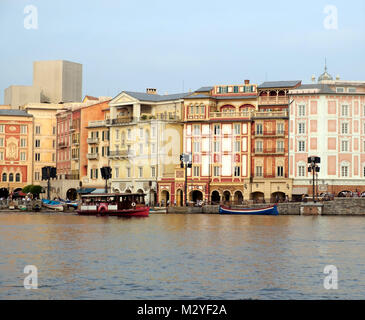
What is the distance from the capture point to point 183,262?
47.1 m

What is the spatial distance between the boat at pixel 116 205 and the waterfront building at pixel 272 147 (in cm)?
1959

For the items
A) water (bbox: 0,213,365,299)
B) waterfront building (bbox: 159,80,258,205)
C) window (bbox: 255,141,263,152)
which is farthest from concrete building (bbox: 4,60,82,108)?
water (bbox: 0,213,365,299)

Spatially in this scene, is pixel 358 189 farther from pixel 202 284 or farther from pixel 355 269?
pixel 202 284

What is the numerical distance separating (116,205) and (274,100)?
2959 cm

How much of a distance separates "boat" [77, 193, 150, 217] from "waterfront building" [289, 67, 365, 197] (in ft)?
77.9

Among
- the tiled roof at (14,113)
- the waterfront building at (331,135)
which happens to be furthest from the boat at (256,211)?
the tiled roof at (14,113)

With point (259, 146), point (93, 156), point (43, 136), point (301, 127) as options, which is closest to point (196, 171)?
point (259, 146)

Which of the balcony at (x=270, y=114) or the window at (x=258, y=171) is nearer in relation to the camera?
the balcony at (x=270, y=114)

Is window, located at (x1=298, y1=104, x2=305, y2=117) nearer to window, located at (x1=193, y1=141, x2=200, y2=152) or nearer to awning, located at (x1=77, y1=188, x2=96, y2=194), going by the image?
window, located at (x1=193, y1=141, x2=200, y2=152)

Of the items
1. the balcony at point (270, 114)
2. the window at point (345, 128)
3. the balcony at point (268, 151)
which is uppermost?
the balcony at point (270, 114)

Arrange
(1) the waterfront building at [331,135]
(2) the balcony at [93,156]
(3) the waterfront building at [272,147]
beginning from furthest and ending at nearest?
1. (2) the balcony at [93,156]
2. (3) the waterfront building at [272,147]
3. (1) the waterfront building at [331,135]

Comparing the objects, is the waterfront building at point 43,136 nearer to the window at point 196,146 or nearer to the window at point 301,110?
the window at point 196,146

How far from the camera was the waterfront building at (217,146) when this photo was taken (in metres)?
122

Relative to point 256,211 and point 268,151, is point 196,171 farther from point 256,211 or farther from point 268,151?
point 256,211
